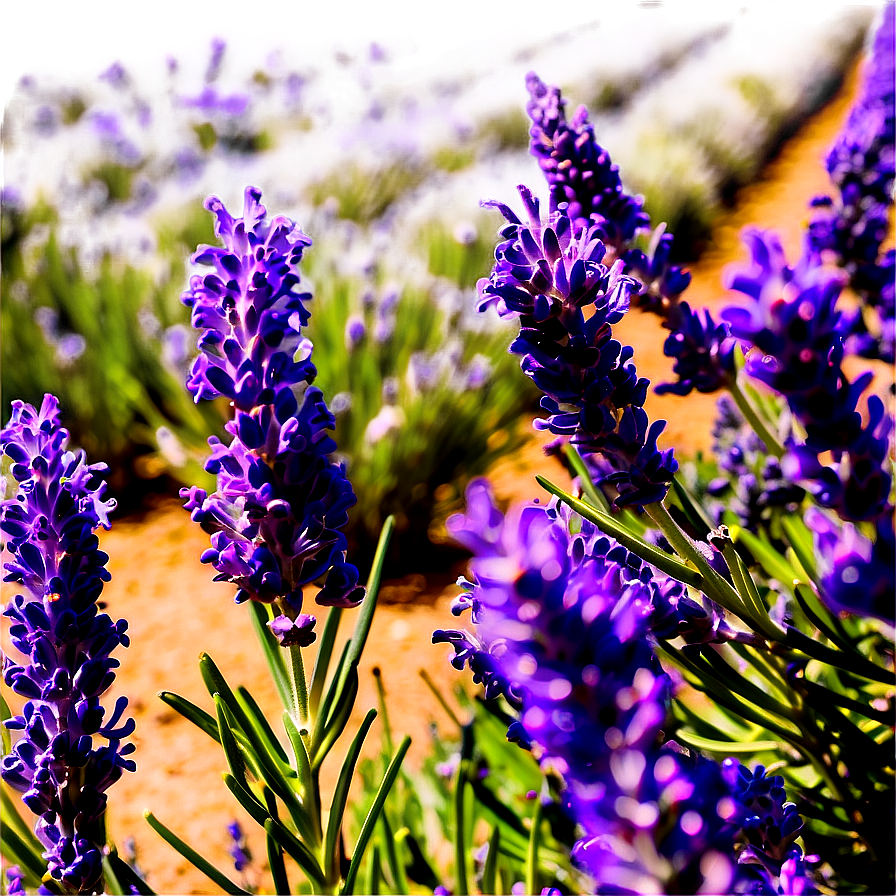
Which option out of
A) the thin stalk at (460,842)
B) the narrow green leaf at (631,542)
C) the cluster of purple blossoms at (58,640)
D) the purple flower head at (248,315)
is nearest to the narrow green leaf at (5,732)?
the cluster of purple blossoms at (58,640)

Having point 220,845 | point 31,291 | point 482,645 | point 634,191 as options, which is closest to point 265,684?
point 220,845

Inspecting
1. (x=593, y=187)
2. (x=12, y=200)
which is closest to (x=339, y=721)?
(x=593, y=187)

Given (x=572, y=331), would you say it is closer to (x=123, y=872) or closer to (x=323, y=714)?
(x=323, y=714)

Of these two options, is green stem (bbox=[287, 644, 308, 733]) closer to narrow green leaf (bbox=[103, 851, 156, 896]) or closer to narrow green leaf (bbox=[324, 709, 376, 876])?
narrow green leaf (bbox=[324, 709, 376, 876])

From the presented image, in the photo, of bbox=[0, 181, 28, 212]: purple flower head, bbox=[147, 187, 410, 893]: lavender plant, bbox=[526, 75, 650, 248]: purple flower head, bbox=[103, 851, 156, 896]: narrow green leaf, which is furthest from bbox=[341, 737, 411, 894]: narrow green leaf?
bbox=[0, 181, 28, 212]: purple flower head

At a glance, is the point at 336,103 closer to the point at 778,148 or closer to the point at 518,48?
the point at 778,148

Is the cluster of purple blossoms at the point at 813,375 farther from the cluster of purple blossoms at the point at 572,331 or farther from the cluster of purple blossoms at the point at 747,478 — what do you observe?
the cluster of purple blossoms at the point at 747,478

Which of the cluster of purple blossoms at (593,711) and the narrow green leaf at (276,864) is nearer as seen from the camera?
the cluster of purple blossoms at (593,711)
